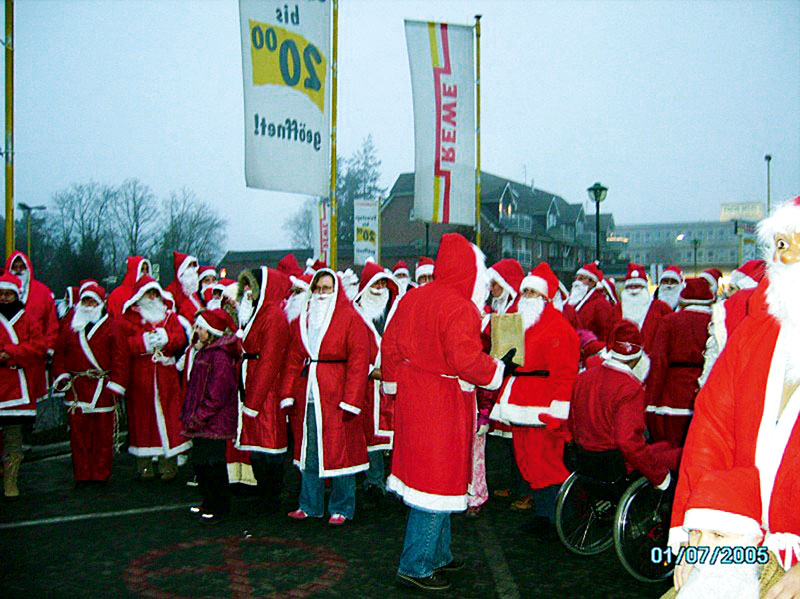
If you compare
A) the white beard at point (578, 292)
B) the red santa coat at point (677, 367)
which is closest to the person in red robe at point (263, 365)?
the red santa coat at point (677, 367)

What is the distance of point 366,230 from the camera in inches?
685

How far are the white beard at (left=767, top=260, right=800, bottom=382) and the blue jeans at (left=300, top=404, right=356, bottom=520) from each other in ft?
15.4

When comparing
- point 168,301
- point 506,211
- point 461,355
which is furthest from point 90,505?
point 506,211

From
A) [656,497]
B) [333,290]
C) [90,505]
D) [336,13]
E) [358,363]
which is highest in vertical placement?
[336,13]

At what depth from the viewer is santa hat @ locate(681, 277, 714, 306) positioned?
7270 millimetres

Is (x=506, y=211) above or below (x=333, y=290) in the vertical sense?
above

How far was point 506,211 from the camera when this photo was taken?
180ft

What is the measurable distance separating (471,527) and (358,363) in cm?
174

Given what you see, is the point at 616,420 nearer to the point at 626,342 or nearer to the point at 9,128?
the point at 626,342

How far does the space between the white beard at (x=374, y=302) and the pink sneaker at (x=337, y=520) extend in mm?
3239

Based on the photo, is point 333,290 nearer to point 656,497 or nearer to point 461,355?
point 461,355

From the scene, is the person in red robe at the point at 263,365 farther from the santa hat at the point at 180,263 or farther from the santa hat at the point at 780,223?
the santa hat at the point at 780,223

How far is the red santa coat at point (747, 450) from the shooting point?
2.17m
